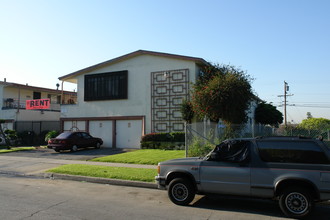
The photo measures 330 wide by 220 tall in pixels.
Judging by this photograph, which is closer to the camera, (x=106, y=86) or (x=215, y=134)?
(x=215, y=134)

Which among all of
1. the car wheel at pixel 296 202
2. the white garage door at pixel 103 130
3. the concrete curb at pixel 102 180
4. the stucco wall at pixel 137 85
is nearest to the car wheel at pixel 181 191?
the car wheel at pixel 296 202

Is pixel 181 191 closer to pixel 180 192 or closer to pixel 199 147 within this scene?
pixel 180 192

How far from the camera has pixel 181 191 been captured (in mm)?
7137

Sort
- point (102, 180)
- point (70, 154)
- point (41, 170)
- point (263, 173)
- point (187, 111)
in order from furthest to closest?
point (187, 111), point (70, 154), point (41, 170), point (102, 180), point (263, 173)

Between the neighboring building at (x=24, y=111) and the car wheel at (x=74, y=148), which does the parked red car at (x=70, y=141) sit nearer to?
the car wheel at (x=74, y=148)

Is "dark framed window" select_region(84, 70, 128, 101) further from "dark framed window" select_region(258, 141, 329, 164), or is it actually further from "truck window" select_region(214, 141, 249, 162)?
"dark framed window" select_region(258, 141, 329, 164)

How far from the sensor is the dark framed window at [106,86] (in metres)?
22.3

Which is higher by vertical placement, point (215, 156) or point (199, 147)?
point (215, 156)

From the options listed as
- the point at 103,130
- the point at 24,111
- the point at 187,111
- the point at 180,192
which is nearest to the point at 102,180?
the point at 180,192

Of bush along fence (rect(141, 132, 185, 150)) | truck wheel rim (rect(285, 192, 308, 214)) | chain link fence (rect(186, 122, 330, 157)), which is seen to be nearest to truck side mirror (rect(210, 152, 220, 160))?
truck wheel rim (rect(285, 192, 308, 214))

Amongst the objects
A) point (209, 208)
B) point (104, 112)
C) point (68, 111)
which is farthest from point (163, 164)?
point (68, 111)

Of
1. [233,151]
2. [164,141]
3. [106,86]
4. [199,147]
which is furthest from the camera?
[106,86]

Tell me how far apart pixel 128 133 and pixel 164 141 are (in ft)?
12.0

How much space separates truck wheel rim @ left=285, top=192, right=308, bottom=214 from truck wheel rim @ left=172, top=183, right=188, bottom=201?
7.46ft
